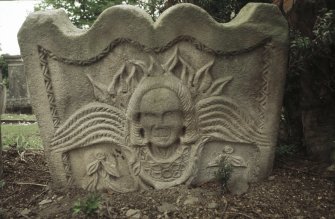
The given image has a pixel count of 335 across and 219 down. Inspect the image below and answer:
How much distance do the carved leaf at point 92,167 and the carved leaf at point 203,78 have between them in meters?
1.16

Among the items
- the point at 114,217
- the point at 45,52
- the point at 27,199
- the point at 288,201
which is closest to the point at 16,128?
the point at 27,199

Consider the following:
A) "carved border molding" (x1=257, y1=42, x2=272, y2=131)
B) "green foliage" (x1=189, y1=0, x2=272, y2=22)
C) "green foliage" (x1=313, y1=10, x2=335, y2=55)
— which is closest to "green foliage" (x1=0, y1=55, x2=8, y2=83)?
"green foliage" (x1=189, y1=0, x2=272, y2=22)

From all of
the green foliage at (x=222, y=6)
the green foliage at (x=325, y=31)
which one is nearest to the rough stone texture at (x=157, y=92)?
the green foliage at (x=325, y=31)

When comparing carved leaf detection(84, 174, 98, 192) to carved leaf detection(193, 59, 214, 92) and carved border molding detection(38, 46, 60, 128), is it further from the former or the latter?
carved leaf detection(193, 59, 214, 92)

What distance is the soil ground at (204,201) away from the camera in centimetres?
319

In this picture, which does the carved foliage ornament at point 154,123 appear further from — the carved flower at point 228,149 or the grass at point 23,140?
the grass at point 23,140

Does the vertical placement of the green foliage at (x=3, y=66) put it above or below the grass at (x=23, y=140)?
above

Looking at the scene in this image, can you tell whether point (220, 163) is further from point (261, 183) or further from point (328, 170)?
point (328, 170)

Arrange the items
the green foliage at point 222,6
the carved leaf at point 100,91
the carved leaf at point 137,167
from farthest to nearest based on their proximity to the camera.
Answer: the green foliage at point 222,6 < the carved leaf at point 137,167 < the carved leaf at point 100,91

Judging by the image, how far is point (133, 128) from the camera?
3.45m

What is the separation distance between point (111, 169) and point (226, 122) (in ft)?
3.71

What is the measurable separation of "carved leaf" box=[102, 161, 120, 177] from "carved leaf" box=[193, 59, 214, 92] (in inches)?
41.8

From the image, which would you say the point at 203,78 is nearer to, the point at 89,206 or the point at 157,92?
the point at 157,92

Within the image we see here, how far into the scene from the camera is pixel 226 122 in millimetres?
3465
